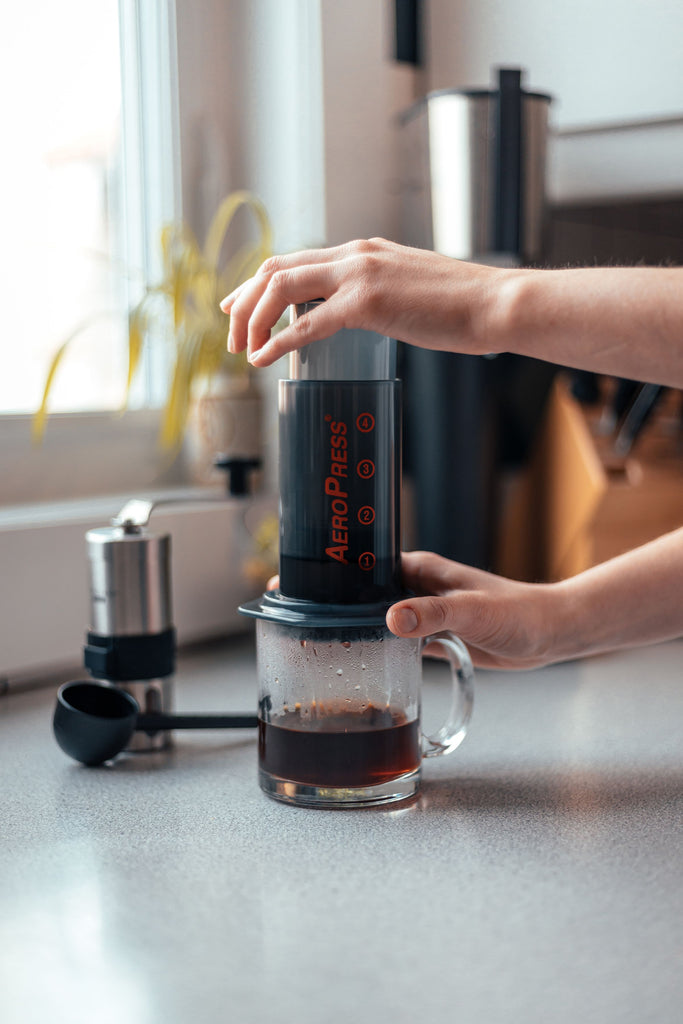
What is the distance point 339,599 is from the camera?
2.23 feet

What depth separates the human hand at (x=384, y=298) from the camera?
0.60 m

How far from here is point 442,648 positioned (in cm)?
75

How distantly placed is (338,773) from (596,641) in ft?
0.73

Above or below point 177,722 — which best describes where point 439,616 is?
above

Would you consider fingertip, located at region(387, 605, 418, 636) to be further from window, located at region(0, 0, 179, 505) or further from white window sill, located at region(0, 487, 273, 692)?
window, located at region(0, 0, 179, 505)

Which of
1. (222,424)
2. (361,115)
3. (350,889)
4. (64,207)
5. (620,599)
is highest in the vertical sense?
(361,115)

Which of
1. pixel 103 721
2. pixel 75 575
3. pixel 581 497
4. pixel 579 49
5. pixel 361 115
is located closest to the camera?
pixel 103 721

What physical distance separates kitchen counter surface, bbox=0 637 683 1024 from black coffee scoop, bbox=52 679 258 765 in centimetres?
2

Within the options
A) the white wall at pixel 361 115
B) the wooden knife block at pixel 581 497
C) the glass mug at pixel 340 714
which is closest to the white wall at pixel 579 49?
the white wall at pixel 361 115

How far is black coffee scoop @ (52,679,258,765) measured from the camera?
78cm

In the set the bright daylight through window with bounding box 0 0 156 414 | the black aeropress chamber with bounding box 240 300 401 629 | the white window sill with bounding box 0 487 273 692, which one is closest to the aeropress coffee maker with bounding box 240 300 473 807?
the black aeropress chamber with bounding box 240 300 401 629

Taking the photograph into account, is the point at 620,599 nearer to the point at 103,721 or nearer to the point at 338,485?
the point at 338,485

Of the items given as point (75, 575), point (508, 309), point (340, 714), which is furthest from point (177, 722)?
point (508, 309)

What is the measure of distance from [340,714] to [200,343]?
0.68 meters
